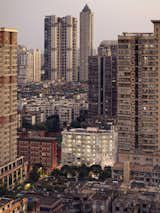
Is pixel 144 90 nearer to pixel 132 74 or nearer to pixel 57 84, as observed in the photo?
pixel 132 74

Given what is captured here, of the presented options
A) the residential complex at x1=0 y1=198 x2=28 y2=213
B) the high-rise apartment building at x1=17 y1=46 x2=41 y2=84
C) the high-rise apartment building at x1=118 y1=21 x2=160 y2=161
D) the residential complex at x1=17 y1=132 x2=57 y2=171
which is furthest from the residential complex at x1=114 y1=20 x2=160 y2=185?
the high-rise apartment building at x1=17 y1=46 x2=41 y2=84

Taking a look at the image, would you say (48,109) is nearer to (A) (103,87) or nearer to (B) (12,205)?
(A) (103,87)

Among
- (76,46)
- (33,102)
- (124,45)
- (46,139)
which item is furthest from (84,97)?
(124,45)

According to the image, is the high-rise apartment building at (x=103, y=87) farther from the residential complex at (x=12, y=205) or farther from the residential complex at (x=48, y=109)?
the residential complex at (x=12, y=205)

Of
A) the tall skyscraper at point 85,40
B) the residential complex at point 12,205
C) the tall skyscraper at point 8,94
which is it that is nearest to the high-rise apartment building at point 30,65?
the tall skyscraper at point 85,40

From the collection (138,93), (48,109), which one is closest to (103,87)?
(48,109)

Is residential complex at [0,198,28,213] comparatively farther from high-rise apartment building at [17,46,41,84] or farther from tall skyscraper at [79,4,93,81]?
high-rise apartment building at [17,46,41,84]
